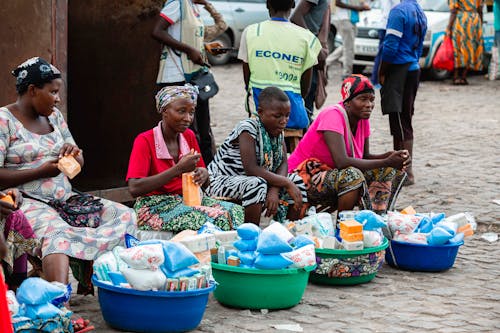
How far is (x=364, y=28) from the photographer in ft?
56.1

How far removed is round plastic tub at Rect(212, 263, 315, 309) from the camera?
4988mm

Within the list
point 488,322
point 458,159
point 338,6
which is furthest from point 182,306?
point 338,6

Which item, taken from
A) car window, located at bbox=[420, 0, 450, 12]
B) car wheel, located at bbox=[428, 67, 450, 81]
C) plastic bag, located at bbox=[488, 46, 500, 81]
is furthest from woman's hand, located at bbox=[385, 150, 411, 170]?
car window, located at bbox=[420, 0, 450, 12]

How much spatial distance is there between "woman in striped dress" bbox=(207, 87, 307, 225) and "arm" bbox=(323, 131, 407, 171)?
354mm

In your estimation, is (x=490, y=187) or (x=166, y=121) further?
(x=490, y=187)

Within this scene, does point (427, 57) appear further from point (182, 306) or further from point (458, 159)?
point (182, 306)

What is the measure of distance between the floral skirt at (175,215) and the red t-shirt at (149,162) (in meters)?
0.06

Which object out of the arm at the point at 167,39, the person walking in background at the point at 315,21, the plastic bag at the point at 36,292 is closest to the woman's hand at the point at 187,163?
the plastic bag at the point at 36,292

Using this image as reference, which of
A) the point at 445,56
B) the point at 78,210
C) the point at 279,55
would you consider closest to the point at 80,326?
the point at 78,210

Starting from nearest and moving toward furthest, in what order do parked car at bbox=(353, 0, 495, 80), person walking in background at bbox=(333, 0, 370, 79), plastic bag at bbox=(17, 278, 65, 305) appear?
plastic bag at bbox=(17, 278, 65, 305), person walking in background at bbox=(333, 0, 370, 79), parked car at bbox=(353, 0, 495, 80)

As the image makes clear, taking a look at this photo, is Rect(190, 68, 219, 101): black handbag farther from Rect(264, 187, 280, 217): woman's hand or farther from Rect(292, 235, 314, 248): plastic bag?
Rect(292, 235, 314, 248): plastic bag

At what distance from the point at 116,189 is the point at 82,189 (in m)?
0.41

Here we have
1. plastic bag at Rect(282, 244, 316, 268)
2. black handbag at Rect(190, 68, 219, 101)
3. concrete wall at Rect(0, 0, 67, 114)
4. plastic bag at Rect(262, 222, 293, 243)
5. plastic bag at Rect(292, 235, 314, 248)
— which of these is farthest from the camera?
black handbag at Rect(190, 68, 219, 101)

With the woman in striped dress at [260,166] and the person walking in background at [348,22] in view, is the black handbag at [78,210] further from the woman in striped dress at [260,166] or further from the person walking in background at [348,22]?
the person walking in background at [348,22]
